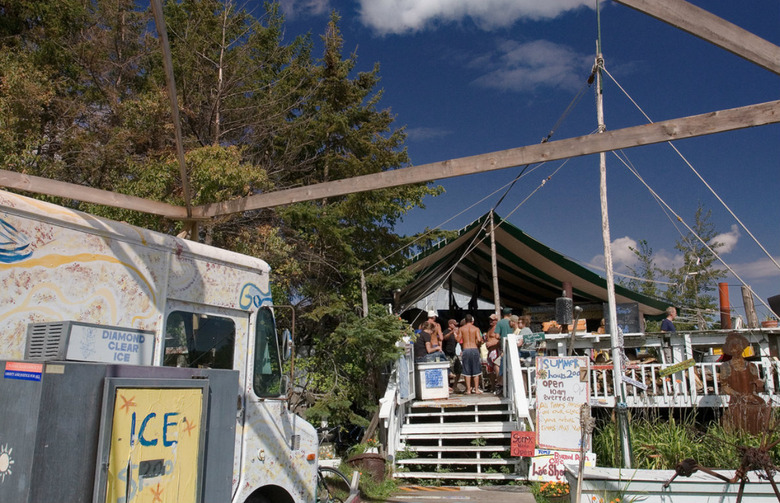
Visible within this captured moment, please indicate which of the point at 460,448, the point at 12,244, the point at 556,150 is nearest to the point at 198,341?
the point at 12,244

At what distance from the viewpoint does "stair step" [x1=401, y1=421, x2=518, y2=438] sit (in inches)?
424

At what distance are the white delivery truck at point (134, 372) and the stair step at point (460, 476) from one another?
4.81m

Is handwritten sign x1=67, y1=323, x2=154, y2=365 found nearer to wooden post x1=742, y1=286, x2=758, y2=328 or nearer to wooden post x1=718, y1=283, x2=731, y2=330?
wooden post x1=742, y1=286, x2=758, y2=328

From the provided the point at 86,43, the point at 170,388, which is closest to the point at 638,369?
the point at 170,388

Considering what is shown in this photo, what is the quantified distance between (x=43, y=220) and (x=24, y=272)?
40 cm

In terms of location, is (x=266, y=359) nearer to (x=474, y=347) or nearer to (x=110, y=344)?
(x=110, y=344)

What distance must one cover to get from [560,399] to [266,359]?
6.10 m

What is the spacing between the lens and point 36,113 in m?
13.3

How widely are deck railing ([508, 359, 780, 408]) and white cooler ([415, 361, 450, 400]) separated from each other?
1825 millimetres

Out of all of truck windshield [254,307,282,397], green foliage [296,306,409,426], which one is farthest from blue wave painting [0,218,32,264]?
green foliage [296,306,409,426]

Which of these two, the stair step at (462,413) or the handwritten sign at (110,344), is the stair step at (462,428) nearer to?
the stair step at (462,413)

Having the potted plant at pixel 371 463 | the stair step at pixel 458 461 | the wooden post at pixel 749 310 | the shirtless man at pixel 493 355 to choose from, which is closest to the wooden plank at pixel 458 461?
the stair step at pixel 458 461

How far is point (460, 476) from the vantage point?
993cm

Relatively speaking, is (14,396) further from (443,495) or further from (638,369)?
(638,369)
